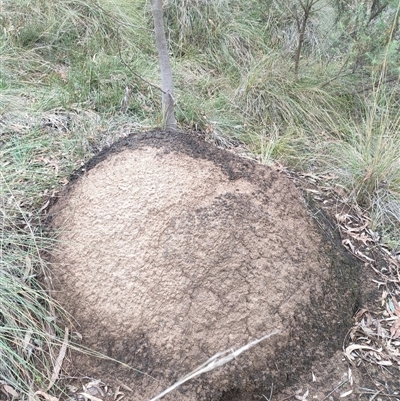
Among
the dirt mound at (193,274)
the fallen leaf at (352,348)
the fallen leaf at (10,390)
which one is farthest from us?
the fallen leaf at (352,348)

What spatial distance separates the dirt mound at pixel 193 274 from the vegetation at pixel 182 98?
19cm

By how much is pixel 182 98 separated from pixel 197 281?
213cm

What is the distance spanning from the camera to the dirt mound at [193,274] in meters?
1.80

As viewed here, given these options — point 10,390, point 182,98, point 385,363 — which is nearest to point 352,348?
point 385,363

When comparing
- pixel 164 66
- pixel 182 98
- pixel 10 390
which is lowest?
pixel 10 390

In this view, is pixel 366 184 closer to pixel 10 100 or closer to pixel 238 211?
pixel 238 211

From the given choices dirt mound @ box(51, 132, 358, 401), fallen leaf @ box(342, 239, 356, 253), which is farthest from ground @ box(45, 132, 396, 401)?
fallen leaf @ box(342, 239, 356, 253)

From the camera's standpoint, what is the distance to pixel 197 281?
190 centimetres

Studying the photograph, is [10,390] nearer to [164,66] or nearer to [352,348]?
[352,348]

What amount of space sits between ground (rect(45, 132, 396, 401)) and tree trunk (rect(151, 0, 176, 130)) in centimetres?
52

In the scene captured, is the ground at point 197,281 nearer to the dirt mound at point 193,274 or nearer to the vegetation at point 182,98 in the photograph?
the dirt mound at point 193,274

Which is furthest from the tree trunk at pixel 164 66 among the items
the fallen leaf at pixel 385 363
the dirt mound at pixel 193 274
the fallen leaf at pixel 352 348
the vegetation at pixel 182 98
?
the fallen leaf at pixel 385 363

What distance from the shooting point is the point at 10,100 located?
321 centimetres

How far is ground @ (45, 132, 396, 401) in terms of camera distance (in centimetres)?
179
